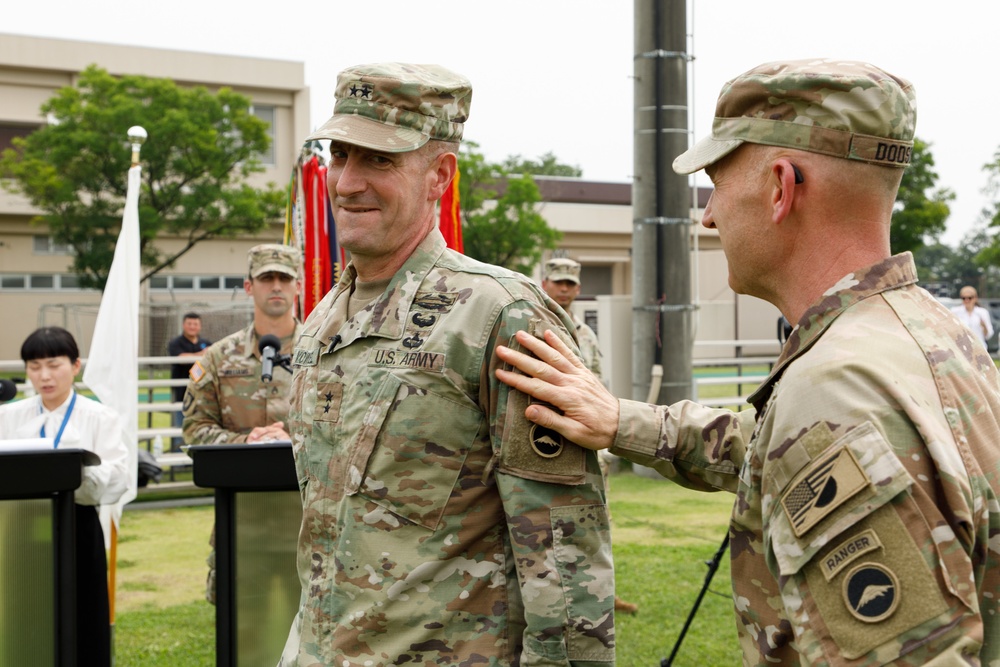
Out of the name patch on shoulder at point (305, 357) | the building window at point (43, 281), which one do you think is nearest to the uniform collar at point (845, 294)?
the name patch on shoulder at point (305, 357)

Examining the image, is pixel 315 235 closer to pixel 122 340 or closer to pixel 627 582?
pixel 122 340

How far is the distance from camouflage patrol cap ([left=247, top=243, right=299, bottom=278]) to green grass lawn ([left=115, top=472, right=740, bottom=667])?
2.15 metres

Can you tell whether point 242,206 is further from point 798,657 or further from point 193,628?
point 798,657

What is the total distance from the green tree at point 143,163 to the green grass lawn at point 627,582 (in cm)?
2079

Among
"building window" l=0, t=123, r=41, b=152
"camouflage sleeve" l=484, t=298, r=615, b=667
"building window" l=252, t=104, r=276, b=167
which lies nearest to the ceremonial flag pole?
"camouflage sleeve" l=484, t=298, r=615, b=667

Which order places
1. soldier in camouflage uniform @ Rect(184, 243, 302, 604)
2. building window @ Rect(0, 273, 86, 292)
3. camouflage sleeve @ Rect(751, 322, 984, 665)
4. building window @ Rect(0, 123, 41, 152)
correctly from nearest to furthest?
1. camouflage sleeve @ Rect(751, 322, 984, 665)
2. soldier in camouflage uniform @ Rect(184, 243, 302, 604)
3. building window @ Rect(0, 123, 41, 152)
4. building window @ Rect(0, 273, 86, 292)

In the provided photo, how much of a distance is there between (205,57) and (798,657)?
119 feet

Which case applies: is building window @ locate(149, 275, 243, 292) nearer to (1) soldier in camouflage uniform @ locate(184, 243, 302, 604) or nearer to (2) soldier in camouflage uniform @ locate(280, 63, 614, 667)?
(1) soldier in camouflage uniform @ locate(184, 243, 302, 604)

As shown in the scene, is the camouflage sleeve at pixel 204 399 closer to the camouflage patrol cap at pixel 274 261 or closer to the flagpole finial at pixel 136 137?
the camouflage patrol cap at pixel 274 261

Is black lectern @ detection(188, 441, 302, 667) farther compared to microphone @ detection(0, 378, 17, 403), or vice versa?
microphone @ detection(0, 378, 17, 403)

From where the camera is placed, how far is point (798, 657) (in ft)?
4.83

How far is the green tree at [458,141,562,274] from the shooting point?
3130 cm

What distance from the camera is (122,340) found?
6035 millimetres

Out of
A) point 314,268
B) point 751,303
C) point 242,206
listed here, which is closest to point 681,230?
point 314,268
